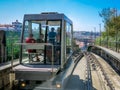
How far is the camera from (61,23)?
11.0m

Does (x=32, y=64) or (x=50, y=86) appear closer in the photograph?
(x=50, y=86)

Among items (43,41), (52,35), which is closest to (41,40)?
(43,41)

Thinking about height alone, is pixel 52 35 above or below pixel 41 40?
above

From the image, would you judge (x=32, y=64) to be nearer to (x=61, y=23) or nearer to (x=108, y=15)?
(x=61, y=23)

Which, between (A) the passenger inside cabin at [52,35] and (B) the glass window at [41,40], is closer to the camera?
(B) the glass window at [41,40]

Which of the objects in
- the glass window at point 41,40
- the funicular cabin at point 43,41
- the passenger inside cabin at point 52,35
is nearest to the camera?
the funicular cabin at point 43,41

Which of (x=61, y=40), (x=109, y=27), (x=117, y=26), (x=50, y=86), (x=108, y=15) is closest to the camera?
(x=50, y=86)

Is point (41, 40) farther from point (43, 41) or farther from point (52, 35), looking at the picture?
point (52, 35)

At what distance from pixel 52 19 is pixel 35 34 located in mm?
943

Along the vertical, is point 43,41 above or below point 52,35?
below

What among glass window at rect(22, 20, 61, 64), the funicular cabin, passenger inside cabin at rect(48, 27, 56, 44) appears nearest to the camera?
the funicular cabin

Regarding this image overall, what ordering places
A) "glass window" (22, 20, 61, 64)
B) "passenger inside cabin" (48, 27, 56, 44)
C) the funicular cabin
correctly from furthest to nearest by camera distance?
"passenger inside cabin" (48, 27, 56, 44)
"glass window" (22, 20, 61, 64)
the funicular cabin

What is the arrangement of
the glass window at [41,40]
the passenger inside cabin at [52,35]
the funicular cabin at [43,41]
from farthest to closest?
the passenger inside cabin at [52,35], the glass window at [41,40], the funicular cabin at [43,41]

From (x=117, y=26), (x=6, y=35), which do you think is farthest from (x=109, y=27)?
(x=6, y=35)
